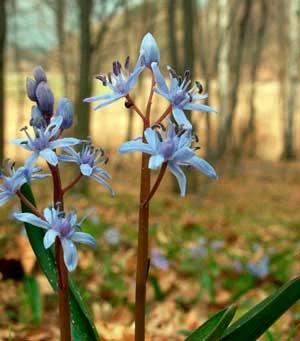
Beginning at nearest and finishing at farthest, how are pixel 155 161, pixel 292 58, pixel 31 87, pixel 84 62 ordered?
pixel 155 161
pixel 31 87
pixel 84 62
pixel 292 58

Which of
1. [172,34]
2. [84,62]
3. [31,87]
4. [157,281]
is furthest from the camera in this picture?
[172,34]

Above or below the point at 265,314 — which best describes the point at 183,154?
above

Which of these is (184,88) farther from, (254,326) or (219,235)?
(219,235)

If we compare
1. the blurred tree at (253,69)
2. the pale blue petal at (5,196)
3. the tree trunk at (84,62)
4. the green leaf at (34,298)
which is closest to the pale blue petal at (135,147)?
the pale blue petal at (5,196)

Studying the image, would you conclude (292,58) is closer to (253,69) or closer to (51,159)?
(253,69)

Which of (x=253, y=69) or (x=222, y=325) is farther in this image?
(x=253, y=69)

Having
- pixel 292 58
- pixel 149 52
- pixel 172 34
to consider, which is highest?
pixel 292 58

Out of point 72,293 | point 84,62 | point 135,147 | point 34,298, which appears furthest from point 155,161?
point 84,62
